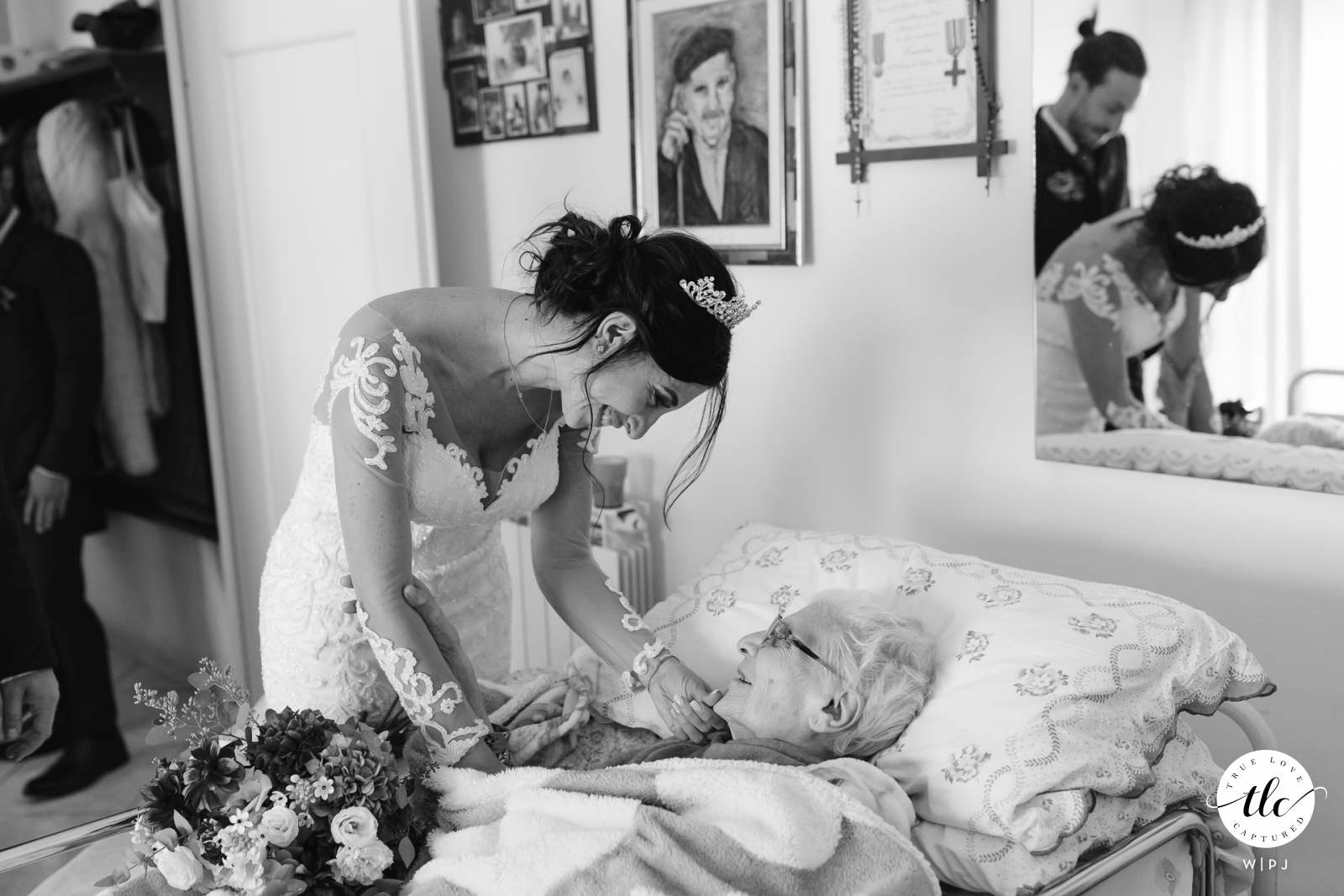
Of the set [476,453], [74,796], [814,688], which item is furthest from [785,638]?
[74,796]

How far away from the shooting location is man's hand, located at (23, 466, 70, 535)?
11.5 ft

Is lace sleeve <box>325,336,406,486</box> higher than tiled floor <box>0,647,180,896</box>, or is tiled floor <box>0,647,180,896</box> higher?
lace sleeve <box>325,336,406,486</box>

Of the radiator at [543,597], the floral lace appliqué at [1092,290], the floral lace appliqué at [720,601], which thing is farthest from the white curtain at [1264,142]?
the radiator at [543,597]

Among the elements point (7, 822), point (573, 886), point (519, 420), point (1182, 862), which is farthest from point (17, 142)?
point (1182, 862)

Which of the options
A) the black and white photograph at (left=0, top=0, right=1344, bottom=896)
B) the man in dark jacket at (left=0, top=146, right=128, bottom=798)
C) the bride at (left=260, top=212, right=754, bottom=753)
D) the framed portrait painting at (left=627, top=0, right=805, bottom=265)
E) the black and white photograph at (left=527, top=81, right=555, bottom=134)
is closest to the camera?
the black and white photograph at (left=0, top=0, right=1344, bottom=896)

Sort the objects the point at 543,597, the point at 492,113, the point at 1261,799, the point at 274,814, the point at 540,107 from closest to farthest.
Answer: the point at 274,814 < the point at 1261,799 < the point at 543,597 < the point at 540,107 < the point at 492,113

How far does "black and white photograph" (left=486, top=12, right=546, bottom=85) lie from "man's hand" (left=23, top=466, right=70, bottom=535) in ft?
5.69

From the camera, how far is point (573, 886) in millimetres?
1339

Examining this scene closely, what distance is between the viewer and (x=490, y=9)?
3129 mm

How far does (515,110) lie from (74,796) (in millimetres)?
2399

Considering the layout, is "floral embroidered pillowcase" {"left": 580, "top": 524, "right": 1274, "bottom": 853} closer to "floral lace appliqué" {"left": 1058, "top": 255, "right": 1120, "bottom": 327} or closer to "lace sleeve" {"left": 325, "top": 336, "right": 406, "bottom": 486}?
"floral lace appliqué" {"left": 1058, "top": 255, "right": 1120, "bottom": 327}

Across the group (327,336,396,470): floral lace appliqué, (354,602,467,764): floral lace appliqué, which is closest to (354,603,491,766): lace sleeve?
(354,602,467,764): floral lace appliqué

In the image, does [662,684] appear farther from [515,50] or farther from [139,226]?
[139,226]

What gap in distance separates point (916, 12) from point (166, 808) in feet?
5.88
